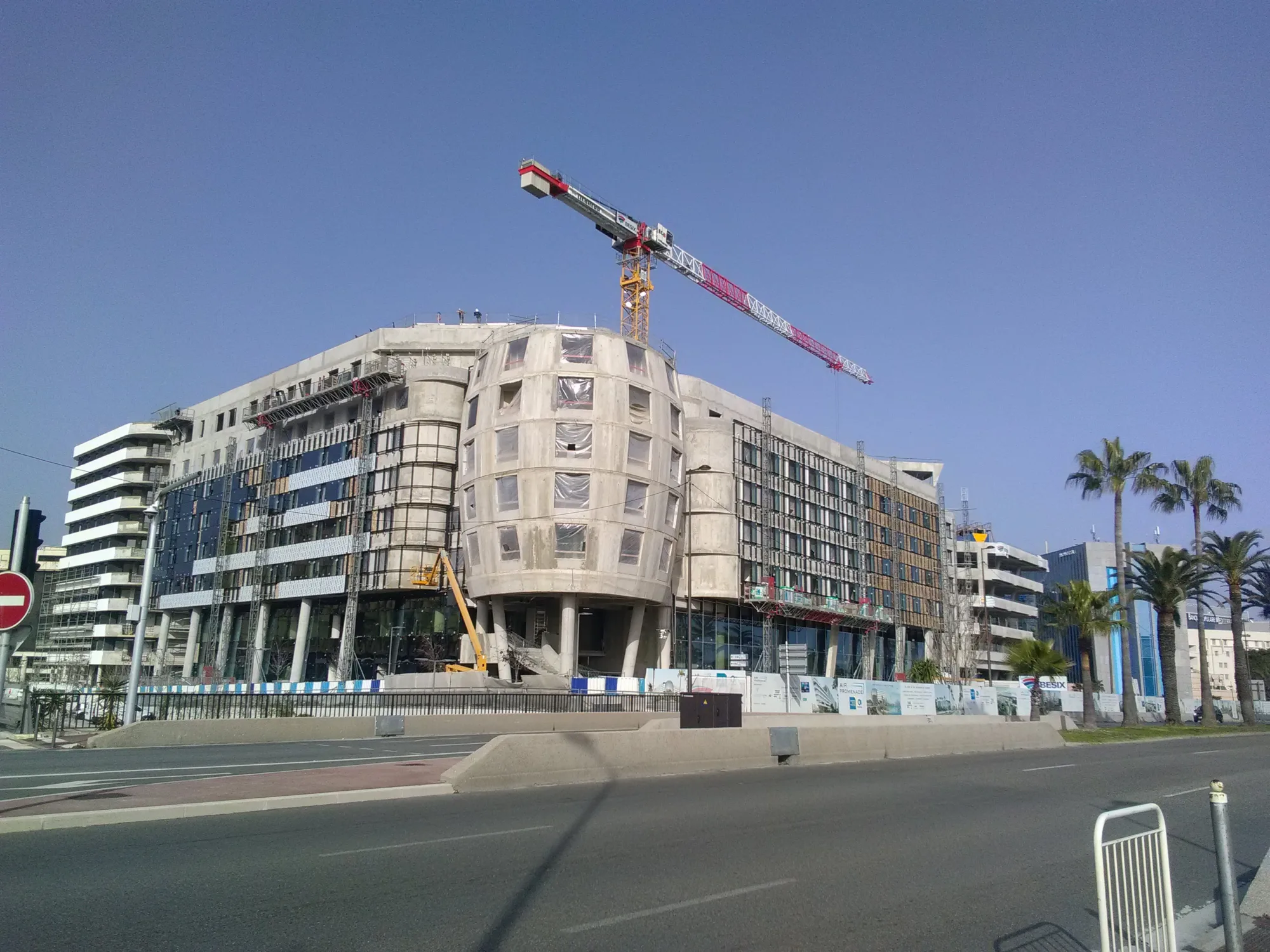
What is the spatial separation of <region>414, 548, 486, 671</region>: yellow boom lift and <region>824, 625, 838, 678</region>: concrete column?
3572cm

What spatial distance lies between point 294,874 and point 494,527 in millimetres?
54131

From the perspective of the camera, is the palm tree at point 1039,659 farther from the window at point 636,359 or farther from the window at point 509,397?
the window at point 509,397

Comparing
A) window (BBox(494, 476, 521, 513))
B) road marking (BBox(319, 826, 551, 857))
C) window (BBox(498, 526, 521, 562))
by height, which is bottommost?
road marking (BBox(319, 826, 551, 857))

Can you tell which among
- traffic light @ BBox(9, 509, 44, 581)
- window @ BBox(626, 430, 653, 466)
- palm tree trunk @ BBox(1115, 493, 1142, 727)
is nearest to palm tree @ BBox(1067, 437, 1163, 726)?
palm tree trunk @ BBox(1115, 493, 1142, 727)

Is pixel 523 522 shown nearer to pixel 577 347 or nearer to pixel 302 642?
pixel 577 347

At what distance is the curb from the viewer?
10797mm

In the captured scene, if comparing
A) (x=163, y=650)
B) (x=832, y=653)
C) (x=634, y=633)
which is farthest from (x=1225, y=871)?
(x=163, y=650)

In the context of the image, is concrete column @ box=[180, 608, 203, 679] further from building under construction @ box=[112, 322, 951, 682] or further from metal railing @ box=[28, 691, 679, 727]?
metal railing @ box=[28, 691, 679, 727]

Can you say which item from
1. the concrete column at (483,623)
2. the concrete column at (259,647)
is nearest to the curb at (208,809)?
the concrete column at (483,623)

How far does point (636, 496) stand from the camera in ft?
204

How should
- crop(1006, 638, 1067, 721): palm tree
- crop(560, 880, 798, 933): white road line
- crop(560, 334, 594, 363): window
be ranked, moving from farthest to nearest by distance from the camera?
crop(560, 334, 594, 363): window, crop(1006, 638, 1067, 721): palm tree, crop(560, 880, 798, 933): white road line

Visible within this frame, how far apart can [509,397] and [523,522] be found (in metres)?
9.10

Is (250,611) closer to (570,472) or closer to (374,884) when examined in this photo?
(570,472)

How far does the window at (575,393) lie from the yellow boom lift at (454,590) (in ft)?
52.1
